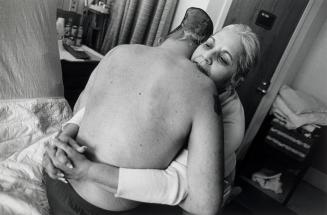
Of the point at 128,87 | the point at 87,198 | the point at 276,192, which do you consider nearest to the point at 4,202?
the point at 87,198

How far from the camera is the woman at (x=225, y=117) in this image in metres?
0.79

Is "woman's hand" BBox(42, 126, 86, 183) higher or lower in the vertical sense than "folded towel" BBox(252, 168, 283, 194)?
higher

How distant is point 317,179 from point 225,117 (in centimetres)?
251

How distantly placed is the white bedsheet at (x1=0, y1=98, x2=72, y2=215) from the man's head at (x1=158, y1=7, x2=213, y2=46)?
2.06 ft

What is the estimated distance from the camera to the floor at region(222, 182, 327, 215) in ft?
7.67

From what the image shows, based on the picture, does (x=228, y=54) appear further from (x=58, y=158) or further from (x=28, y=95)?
(x=28, y=95)

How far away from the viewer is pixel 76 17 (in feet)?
7.02

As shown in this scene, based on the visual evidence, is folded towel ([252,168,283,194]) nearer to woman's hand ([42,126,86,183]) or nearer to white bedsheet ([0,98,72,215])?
white bedsheet ([0,98,72,215])

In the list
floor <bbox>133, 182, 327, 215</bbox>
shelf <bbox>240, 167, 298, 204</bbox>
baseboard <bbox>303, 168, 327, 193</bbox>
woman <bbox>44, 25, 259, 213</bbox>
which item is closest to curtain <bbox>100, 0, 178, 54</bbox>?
woman <bbox>44, 25, 259, 213</bbox>

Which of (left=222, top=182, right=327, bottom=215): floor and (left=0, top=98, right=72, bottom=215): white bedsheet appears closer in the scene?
(left=0, top=98, right=72, bottom=215): white bedsheet

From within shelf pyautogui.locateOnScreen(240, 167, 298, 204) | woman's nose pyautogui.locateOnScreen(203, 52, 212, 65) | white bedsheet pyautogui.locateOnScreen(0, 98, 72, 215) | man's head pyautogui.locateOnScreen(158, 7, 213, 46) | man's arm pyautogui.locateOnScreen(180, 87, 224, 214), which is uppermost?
man's head pyautogui.locateOnScreen(158, 7, 213, 46)

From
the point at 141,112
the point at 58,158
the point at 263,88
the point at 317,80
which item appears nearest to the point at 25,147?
the point at 58,158

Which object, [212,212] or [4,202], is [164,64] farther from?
[4,202]

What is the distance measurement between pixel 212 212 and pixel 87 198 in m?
0.38
